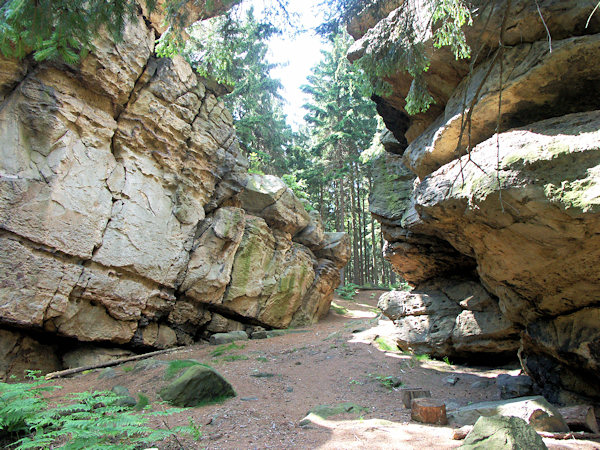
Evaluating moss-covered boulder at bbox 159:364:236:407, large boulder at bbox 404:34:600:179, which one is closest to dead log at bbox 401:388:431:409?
moss-covered boulder at bbox 159:364:236:407

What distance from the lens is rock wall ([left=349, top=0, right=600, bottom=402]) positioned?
16.0 ft

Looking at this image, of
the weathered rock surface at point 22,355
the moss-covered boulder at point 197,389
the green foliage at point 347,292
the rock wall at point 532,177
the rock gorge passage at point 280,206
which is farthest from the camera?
the green foliage at point 347,292

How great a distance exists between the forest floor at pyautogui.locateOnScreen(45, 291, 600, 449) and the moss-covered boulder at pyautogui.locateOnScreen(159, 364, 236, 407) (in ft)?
0.83

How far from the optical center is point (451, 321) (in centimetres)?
936

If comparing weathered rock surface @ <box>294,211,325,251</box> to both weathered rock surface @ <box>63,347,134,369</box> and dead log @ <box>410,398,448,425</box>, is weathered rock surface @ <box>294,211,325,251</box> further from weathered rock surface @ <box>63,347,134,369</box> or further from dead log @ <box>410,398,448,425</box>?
dead log @ <box>410,398,448,425</box>

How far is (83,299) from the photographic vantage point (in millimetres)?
9250

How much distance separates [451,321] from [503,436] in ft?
21.4

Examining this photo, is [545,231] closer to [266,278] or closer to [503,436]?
[503,436]

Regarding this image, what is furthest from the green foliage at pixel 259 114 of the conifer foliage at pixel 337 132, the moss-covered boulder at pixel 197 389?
the moss-covered boulder at pixel 197 389

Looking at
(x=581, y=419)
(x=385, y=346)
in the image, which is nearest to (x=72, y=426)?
(x=581, y=419)

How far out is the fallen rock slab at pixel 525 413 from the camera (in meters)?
4.39

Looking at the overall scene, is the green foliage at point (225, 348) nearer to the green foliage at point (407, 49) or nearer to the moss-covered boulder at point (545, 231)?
the moss-covered boulder at point (545, 231)

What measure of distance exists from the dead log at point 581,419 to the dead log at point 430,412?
5.12 feet

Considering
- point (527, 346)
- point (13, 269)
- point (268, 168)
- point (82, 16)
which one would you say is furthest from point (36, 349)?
point (268, 168)
